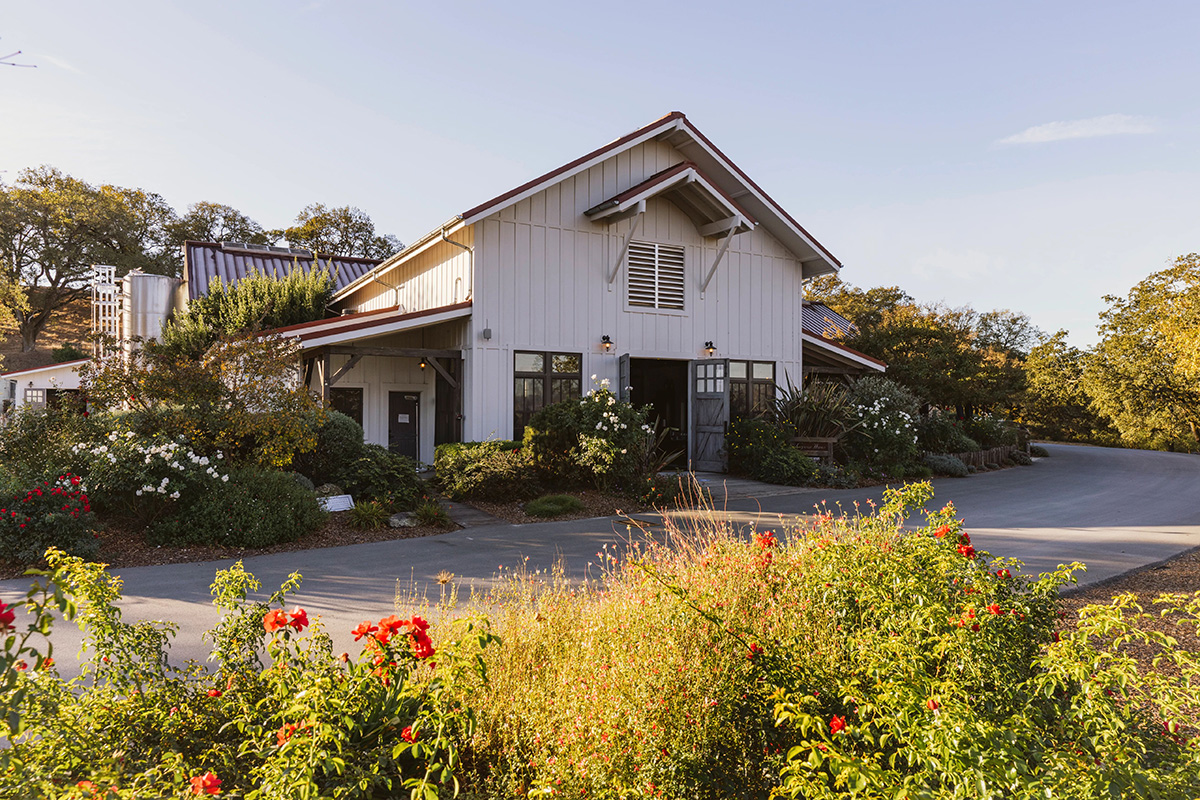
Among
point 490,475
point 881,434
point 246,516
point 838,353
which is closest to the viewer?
point 246,516

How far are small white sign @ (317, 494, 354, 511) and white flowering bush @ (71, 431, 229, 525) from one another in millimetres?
1723

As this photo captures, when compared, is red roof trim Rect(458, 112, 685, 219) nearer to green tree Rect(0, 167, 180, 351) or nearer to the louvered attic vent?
the louvered attic vent

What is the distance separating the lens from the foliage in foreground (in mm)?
2328

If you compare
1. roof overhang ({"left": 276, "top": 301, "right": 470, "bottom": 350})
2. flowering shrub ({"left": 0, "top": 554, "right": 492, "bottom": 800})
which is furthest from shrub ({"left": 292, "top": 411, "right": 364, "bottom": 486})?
flowering shrub ({"left": 0, "top": 554, "right": 492, "bottom": 800})

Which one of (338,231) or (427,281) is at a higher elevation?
(338,231)

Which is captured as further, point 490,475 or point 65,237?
point 65,237

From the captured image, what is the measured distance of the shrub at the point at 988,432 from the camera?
2233cm

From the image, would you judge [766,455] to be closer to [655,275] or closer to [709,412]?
[709,412]

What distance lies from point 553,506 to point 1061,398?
33.9m

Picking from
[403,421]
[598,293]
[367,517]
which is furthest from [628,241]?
[367,517]

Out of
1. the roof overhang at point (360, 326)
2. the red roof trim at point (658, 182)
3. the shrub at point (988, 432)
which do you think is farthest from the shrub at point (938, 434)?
the roof overhang at point (360, 326)

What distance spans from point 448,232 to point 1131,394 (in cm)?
3233

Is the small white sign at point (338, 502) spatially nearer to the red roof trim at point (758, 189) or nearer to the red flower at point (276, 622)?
the red flower at point (276, 622)

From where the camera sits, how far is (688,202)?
16406 millimetres
